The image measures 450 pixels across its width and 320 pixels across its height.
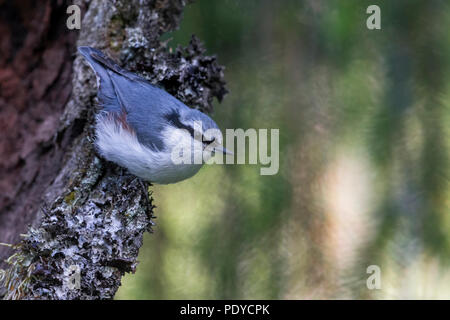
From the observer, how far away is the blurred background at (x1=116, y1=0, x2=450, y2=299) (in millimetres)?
1867

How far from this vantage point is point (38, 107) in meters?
2.32

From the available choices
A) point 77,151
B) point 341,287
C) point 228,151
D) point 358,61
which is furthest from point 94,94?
point 341,287

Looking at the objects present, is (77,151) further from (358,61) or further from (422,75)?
(422,75)

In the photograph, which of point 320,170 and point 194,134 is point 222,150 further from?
point 320,170

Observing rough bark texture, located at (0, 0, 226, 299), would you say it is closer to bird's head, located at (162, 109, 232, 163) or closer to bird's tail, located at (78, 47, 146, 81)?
bird's tail, located at (78, 47, 146, 81)

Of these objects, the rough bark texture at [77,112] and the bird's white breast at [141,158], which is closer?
the rough bark texture at [77,112]

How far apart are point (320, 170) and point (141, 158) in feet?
2.52

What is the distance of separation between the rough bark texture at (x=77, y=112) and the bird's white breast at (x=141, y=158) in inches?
2.2

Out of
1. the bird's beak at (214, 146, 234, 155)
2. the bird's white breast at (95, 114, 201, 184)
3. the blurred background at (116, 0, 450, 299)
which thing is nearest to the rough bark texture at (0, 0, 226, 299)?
the bird's white breast at (95, 114, 201, 184)

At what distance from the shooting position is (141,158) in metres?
1.88

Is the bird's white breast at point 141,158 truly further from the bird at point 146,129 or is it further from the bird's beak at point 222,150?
the bird's beak at point 222,150

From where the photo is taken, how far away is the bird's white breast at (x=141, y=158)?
73.9 inches

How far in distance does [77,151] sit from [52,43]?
64cm

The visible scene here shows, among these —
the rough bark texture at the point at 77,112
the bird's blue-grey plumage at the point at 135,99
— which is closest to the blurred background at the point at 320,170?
the rough bark texture at the point at 77,112
